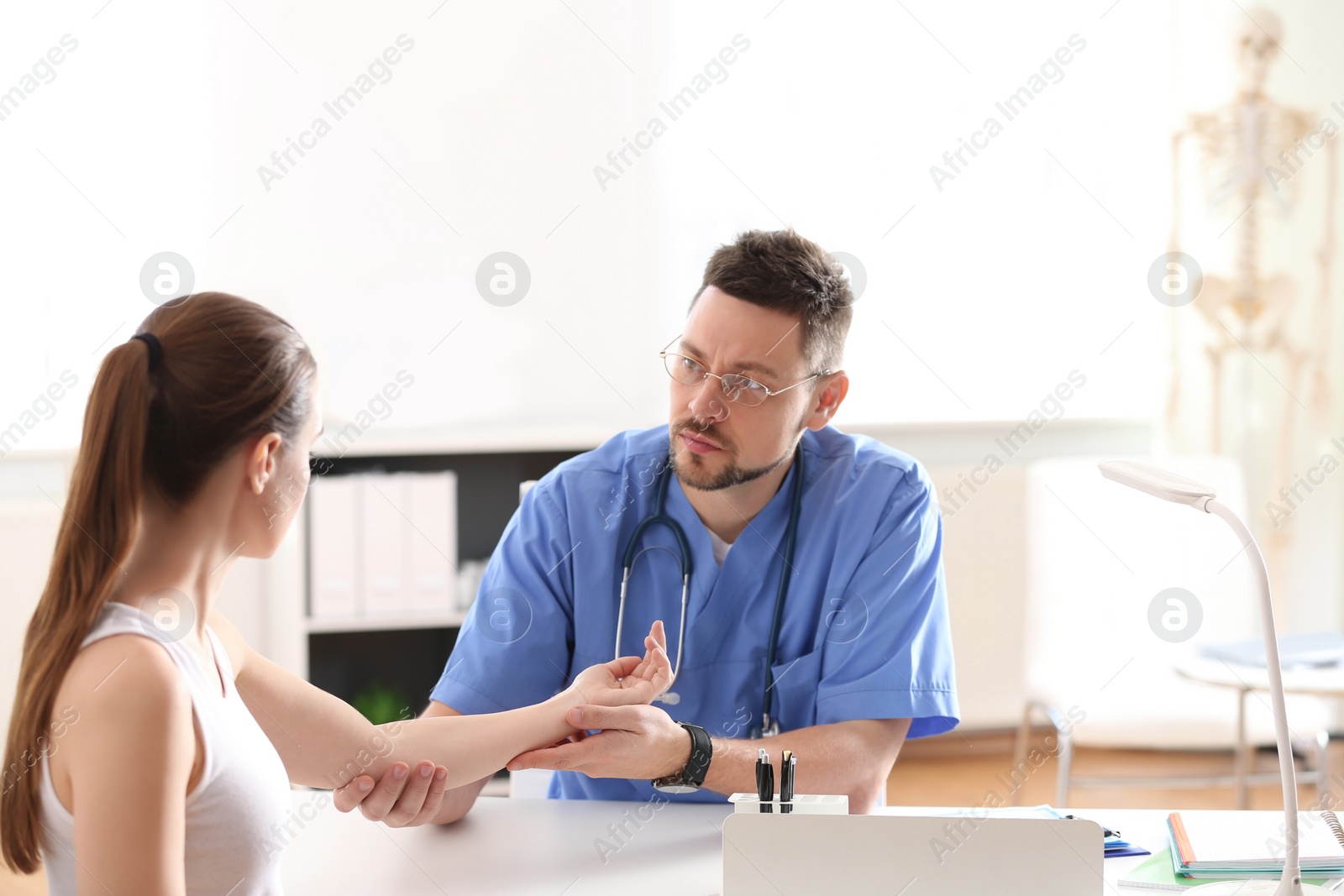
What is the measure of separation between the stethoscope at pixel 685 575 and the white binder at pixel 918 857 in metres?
0.54

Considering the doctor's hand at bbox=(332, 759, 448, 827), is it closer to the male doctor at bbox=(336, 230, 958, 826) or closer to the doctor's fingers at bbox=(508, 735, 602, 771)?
the doctor's fingers at bbox=(508, 735, 602, 771)

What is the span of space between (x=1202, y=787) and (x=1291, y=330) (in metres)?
1.36

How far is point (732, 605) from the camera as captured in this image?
64.1 inches

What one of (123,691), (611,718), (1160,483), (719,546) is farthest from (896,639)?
(123,691)

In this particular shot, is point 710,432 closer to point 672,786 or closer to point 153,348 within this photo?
point 672,786

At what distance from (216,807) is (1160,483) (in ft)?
2.88

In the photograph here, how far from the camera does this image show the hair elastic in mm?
885

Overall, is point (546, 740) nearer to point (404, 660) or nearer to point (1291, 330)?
point (404, 660)

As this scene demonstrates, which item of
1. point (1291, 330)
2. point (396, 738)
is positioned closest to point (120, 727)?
point (396, 738)

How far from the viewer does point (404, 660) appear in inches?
121

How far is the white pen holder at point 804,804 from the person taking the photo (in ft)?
3.47

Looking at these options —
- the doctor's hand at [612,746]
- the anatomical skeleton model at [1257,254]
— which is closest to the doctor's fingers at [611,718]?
the doctor's hand at [612,746]

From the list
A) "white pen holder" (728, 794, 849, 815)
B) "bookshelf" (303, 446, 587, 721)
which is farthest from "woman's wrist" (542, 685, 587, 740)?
"bookshelf" (303, 446, 587, 721)

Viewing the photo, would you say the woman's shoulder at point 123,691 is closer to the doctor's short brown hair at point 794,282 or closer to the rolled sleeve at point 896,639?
the rolled sleeve at point 896,639
